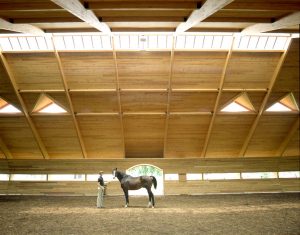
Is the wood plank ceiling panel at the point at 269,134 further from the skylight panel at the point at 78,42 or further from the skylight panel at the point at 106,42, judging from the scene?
the skylight panel at the point at 78,42

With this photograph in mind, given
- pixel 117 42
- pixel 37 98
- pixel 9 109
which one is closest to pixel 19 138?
pixel 9 109

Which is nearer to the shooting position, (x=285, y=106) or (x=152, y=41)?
(x=152, y=41)

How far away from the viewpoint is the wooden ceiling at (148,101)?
14352 millimetres

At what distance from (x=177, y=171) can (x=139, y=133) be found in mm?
4094

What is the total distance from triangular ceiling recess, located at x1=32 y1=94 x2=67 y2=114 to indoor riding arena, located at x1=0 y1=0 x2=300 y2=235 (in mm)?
111

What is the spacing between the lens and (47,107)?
16281 mm

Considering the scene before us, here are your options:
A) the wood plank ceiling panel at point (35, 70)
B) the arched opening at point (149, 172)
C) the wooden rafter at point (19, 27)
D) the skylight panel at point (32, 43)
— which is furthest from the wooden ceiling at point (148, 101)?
the wooden rafter at point (19, 27)

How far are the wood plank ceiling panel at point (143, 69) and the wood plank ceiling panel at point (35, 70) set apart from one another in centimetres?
368

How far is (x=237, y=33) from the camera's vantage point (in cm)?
1145

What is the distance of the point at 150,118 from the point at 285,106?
8687 millimetres

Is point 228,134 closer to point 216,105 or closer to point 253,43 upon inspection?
point 216,105

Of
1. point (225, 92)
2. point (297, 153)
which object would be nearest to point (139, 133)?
point (225, 92)

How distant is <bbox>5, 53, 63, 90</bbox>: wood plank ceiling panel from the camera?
1412 cm

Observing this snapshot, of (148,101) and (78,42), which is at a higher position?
(78,42)
